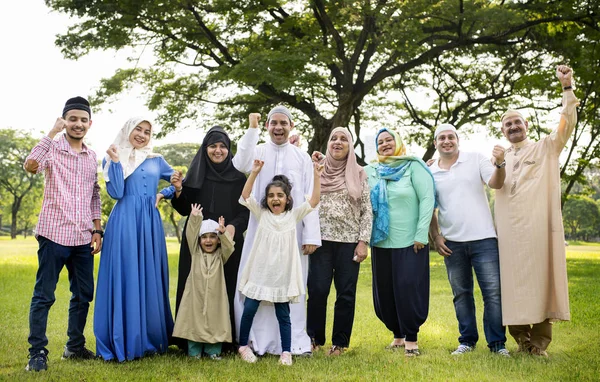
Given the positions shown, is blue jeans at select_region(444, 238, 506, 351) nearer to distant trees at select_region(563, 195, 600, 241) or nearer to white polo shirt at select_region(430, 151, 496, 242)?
white polo shirt at select_region(430, 151, 496, 242)

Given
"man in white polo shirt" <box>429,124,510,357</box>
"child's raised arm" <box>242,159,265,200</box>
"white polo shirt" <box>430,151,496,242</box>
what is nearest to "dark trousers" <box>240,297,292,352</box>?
"child's raised arm" <box>242,159,265,200</box>

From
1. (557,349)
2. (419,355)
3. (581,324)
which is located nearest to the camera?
(419,355)

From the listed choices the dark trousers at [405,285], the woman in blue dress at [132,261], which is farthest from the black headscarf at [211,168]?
the dark trousers at [405,285]

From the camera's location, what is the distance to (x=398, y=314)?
5375mm

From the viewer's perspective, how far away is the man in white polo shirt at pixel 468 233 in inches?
208

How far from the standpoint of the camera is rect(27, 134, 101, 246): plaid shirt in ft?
15.4

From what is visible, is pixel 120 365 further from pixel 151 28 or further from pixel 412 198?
pixel 151 28

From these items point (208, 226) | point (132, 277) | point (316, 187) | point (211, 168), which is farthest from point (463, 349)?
point (132, 277)

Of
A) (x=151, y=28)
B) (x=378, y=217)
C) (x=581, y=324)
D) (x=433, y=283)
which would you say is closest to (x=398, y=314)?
(x=378, y=217)

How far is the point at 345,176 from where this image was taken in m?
5.45

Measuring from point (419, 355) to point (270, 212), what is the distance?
6.40 feet

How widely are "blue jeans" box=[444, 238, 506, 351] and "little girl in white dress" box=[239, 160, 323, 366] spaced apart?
154 cm

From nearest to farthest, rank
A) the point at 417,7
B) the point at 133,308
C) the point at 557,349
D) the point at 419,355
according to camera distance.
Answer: the point at 133,308 < the point at 419,355 < the point at 557,349 < the point at 417,7

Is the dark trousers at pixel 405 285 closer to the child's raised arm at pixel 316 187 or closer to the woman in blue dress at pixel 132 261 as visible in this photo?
the child's raised arm at pixel 316 187
